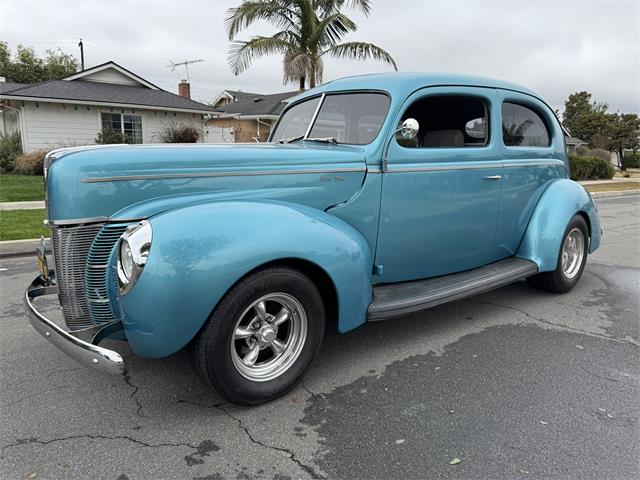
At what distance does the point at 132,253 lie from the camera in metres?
2.45

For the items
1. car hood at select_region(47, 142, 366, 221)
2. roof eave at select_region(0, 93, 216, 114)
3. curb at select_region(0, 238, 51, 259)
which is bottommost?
curb at select_region(0, 238, 51, 259)

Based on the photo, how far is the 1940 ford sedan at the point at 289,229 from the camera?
251 cm

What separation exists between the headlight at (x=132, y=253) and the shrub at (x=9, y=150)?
1780cm

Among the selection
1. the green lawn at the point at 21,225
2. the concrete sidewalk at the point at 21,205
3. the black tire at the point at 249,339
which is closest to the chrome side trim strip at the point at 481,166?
the black tire at the point at 249,339

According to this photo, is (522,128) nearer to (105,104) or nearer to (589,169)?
(105,104)

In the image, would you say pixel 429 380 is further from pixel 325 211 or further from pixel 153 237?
pixel 153 237

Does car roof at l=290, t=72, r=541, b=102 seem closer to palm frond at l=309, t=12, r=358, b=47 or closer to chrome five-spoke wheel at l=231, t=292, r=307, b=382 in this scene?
chrome five-spoke wheel at l=231, t=292, r=307, b=382

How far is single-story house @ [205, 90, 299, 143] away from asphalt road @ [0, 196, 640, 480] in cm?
1914

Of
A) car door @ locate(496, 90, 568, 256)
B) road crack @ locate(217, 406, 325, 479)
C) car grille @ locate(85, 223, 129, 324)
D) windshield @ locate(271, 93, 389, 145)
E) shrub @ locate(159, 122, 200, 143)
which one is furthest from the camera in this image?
shrub @ locate(159, 122, 200, 143)

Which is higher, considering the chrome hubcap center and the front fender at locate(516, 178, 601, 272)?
the front fender at locate(516, 178, 601, 272)

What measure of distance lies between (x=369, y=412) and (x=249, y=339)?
2.63 feet

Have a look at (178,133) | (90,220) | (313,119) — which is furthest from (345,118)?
(178,133)

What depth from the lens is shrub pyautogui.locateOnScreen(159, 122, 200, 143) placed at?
2022 centimetres

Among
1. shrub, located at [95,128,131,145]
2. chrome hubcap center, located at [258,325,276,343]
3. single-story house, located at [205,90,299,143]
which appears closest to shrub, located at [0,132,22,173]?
shrub, located at [95,128,131,145]
